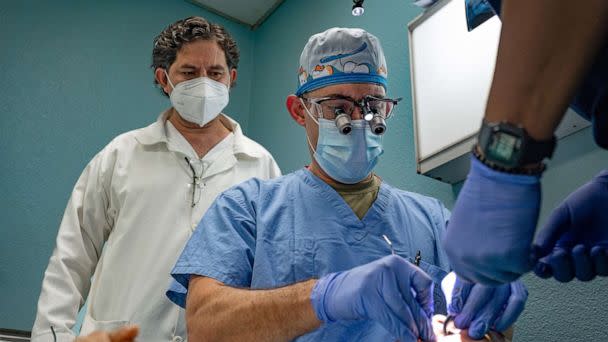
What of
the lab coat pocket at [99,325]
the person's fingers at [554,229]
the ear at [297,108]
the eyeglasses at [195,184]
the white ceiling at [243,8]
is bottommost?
the lab coat pocket at [99,325]

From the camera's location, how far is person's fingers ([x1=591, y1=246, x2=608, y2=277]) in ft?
3.02

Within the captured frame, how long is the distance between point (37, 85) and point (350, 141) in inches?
82.4

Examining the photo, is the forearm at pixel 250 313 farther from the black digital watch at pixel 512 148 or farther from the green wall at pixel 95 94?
the green wall at pixel 95 94

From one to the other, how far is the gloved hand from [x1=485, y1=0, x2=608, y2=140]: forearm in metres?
0.42

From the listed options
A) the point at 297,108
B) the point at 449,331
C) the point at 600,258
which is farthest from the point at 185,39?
the point at 600,258

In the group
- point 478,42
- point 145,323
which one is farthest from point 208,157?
point 478,42

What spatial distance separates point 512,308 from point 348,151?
0.63 metres

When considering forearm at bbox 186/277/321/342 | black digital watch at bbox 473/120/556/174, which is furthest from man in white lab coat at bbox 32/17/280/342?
black digital watch at bbox 473/120/556/174

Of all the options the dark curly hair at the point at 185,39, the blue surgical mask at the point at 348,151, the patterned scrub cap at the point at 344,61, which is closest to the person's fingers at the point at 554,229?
the blue surgical mask at the point at 348,151

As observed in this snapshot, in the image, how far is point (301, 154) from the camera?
3037 mm

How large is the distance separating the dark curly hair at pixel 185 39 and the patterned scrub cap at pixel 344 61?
0.78 metres

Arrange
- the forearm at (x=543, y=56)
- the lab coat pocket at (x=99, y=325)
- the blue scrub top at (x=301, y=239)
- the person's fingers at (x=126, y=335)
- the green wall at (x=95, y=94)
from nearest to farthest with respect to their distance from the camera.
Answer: the forearm at (x=543, y=56) → the person's fingers at (x=126, y=335) → the blue scrub top at (x=301, y=239) → the lab coat pocket at (x=99, y=325) → the green wall at (x=95, y=94)

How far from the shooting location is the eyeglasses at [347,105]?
164cm

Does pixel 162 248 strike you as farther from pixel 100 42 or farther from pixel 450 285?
pixel 100 42
